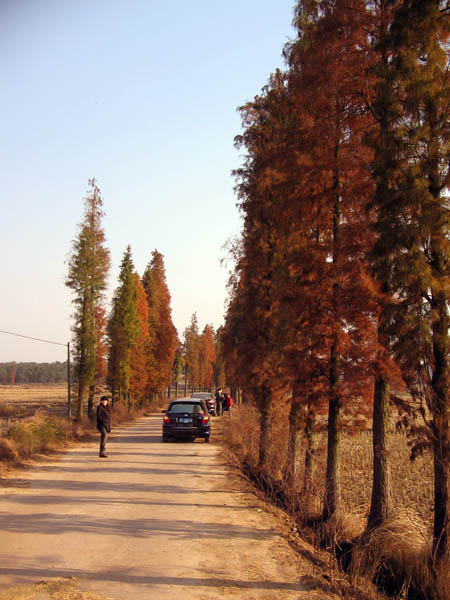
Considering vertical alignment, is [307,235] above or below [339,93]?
below

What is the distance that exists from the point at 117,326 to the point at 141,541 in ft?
107

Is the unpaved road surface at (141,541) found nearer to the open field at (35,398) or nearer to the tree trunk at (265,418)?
the tree trunk at (265,418)

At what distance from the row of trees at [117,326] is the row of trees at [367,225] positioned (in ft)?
53.5

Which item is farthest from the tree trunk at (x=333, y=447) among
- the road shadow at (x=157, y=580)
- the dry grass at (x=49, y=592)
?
the dry grass at (x=49, y=592)

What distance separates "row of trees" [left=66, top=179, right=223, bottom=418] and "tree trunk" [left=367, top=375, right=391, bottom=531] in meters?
22.8

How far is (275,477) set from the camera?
16203 mm

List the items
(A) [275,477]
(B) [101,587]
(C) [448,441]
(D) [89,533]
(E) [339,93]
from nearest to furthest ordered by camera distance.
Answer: (B) [101,587], (D) [89,533], (C) [448,441], (E) [339,93], (A) [275,477]

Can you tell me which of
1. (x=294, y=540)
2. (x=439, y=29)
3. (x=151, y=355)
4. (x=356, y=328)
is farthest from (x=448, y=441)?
(x=151, y=355)

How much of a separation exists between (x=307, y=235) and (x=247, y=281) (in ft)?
13.8

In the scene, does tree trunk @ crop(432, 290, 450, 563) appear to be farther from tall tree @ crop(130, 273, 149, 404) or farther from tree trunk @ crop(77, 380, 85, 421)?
tall tree @ crop(130, 273, 149, 404)

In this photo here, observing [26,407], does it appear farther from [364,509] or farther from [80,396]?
[364,509]

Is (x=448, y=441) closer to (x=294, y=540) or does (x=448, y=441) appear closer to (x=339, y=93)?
(x=294, y=540)

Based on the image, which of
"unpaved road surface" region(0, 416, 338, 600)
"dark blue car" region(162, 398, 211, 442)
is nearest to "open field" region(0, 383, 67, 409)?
"dark blue car" region(162, 398, 211, 442)

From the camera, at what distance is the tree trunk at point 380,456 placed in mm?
11373
